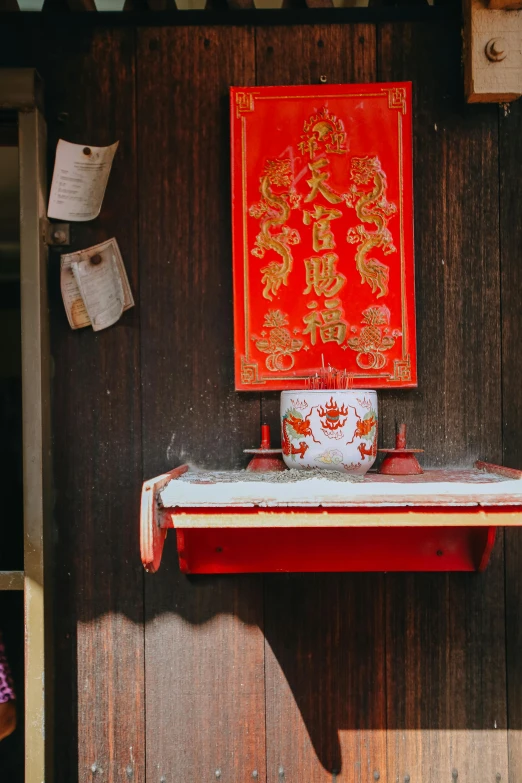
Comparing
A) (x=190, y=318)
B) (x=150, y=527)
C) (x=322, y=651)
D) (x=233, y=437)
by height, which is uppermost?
→ (x=190, y=318)

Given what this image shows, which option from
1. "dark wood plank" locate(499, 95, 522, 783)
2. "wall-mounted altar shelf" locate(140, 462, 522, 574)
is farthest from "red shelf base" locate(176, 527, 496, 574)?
"dark wood plank" locate(499, 95, 522, 783)

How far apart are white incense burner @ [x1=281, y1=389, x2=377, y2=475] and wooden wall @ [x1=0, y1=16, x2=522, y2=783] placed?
0.22m

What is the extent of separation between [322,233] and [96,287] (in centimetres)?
53

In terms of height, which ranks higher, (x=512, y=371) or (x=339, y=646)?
(x=512, y=371)

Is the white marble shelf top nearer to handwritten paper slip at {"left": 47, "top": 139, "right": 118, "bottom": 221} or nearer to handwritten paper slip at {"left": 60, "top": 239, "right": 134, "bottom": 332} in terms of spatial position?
handwritten paper slip at {"left": 60, "top": 239, "right": 134, "bottom": 332}

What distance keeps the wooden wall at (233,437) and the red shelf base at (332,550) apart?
0.22 feet

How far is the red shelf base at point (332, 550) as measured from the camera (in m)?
1.36

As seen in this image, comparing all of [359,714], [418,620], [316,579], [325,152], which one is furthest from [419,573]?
[325,152]

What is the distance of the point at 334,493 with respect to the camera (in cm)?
101

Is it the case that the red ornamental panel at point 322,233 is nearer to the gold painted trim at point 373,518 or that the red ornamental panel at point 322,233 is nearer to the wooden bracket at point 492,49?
the wooden bracket at point 492,49

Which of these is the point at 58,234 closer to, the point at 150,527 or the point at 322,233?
the point at 322,233

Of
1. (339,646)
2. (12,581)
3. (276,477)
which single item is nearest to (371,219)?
(276,477)

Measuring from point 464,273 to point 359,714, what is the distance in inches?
40.6

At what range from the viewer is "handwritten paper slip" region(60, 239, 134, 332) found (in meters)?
1.42
